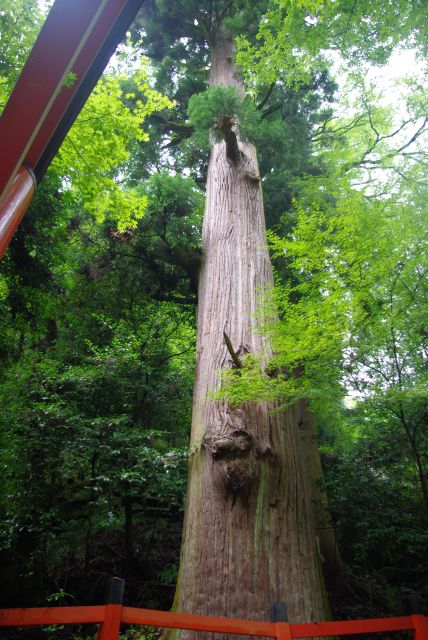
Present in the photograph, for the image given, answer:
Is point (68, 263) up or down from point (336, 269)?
up

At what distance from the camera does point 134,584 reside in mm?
4582

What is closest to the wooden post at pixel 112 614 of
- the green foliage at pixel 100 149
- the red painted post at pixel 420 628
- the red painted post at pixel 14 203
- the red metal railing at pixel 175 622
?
the red metal railing at pixel 175 622

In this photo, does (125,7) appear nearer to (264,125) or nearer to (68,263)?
(264,125)

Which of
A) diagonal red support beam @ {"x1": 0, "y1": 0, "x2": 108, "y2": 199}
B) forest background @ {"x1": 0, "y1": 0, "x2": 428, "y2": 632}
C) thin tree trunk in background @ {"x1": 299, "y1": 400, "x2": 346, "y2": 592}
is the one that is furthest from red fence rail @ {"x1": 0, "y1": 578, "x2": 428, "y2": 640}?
thin tree trunk in background @ {"x1": 299, "y1": 400, "x2": 346, "y2": 592}

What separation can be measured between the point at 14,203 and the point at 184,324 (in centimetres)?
594

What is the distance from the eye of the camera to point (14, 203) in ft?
4.97

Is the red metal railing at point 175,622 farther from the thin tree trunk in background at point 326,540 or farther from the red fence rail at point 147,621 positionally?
the thin tree trunk in background at point 326,540

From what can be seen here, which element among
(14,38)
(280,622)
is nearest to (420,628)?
(280,622)

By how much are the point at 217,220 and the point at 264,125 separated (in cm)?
186

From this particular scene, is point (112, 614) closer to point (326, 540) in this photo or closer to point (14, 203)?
point (14, 203)

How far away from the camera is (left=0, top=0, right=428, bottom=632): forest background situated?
125 inches

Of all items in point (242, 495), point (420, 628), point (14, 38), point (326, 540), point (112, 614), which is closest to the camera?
point (112, 614)

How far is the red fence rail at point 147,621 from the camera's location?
1564mm

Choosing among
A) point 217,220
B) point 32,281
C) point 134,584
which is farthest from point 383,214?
point 134,584
